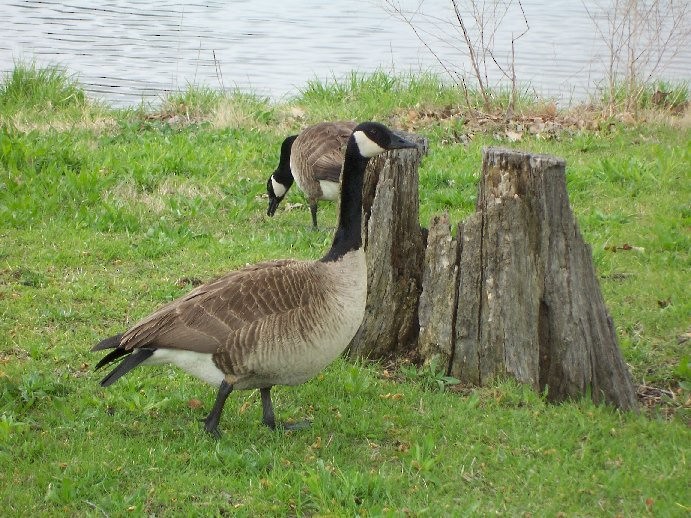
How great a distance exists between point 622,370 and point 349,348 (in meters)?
1.93

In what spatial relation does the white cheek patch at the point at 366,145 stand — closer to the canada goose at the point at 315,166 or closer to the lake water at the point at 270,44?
the canada goose at the point at 315,166

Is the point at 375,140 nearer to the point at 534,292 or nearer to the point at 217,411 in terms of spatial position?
the point at 534,292

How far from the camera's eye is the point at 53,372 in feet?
20.6

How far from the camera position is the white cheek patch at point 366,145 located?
5812 millimetres

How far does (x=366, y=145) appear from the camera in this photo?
582cm

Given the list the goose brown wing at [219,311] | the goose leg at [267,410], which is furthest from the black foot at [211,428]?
the goose brown wing at [219,311]

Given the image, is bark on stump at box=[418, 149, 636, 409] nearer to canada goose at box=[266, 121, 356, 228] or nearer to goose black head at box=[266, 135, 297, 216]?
canada goose at box=[266, 121, 356, 228]

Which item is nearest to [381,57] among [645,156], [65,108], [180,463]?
[65,108]

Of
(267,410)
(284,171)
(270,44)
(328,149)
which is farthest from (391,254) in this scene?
(270,44)

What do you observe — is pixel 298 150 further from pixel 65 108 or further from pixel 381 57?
pixel 381 57

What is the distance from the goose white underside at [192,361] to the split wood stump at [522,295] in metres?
1.66

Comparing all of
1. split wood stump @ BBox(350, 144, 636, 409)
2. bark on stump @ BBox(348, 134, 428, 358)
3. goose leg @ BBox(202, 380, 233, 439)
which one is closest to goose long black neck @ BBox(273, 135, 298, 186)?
bark on stump @ BBox(348, 134, 428, 358)

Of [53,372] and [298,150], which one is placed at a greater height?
[298,150]

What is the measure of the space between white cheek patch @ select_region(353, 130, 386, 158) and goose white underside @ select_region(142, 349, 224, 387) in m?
1.60
